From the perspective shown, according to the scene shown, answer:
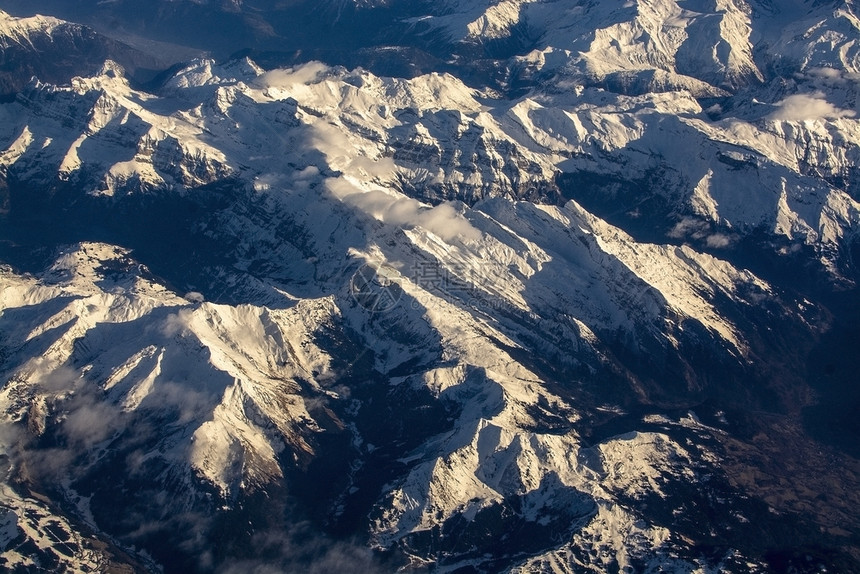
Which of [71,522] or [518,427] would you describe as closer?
[71,522]

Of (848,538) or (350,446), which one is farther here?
(350,446)

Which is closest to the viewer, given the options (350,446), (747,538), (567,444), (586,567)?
(586,567)

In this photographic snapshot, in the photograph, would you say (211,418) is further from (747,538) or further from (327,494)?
(747,538)

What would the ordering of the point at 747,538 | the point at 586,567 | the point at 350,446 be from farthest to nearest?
1. the point at 350,446
2. the point at 747,538
3. the point at 586,567

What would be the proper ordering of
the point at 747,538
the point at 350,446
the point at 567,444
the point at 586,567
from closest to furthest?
the point at 586,567 → the point at 747,538 → the point at 567,444 → the point at 350,446

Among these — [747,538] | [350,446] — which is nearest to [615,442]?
[747,538]

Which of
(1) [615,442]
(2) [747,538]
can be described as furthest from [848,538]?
(1) [615,442]

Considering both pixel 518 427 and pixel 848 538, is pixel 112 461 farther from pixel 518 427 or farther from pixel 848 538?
pixel 848 538

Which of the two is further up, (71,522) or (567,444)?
(567,444)

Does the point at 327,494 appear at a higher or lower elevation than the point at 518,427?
lower
